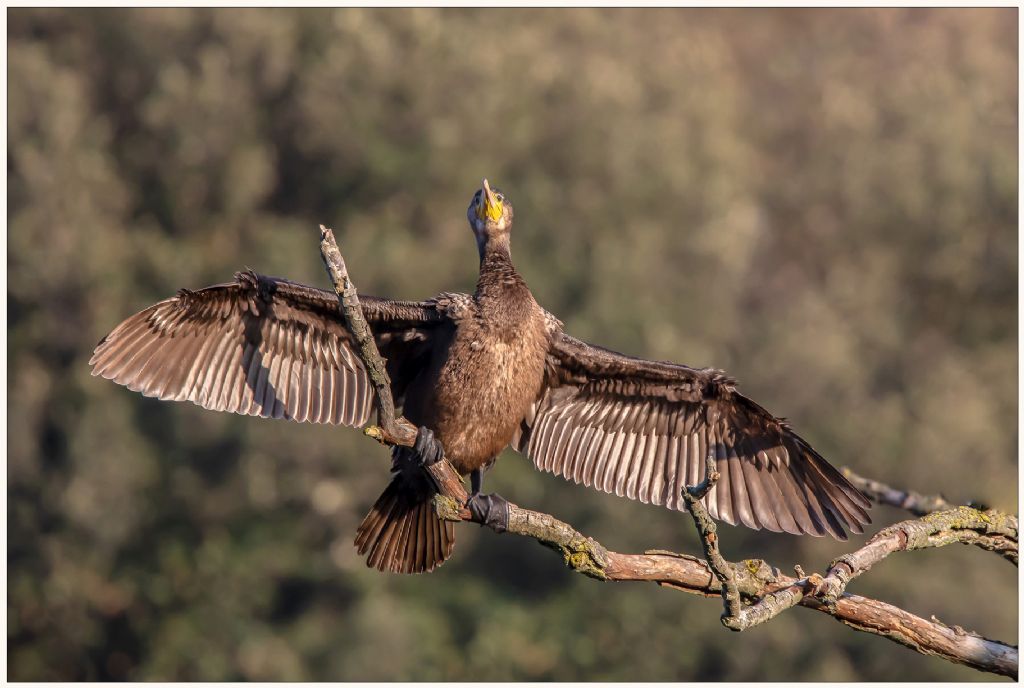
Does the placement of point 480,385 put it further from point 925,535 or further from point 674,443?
point 925,535

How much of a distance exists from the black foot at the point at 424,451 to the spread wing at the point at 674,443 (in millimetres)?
763

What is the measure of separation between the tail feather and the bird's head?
4.88 feet

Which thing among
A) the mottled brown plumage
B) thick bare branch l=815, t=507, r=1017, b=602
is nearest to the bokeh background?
the mottled brown plumage

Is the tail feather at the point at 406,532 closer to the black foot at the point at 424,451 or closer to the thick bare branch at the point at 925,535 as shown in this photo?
the black foot at the point at 424,451

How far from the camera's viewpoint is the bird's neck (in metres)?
7.05

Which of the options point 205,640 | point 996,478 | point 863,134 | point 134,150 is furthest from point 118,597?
point 863,134

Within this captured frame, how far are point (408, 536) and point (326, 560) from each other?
18.1 m

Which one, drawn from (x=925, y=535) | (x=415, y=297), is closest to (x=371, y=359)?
(x=925, y=535)

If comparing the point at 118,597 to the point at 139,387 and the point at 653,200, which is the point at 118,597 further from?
the point at 139,387

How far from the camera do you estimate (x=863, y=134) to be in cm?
2977

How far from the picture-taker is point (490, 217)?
24.8 feet

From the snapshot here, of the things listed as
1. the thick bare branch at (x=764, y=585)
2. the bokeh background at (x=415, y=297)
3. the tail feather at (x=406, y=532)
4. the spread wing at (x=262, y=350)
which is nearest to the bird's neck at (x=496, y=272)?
the spread wing at (x=262, y=350)

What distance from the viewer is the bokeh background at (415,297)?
2277 cm

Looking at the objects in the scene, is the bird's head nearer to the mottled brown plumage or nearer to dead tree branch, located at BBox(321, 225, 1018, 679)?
the mottled brown plumage
